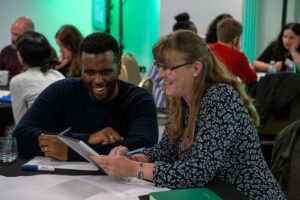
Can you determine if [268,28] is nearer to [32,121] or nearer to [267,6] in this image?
[267,6]

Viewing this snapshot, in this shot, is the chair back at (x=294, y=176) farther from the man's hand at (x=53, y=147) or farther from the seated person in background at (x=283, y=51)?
the seated person in background at (x=283, y=51)

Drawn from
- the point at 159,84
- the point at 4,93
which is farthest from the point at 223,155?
the point at 159,84

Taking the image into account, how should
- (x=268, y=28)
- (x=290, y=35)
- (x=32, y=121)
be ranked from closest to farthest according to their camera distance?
(x=32, y=121), (x=290, y=35), (x=268, y=28)

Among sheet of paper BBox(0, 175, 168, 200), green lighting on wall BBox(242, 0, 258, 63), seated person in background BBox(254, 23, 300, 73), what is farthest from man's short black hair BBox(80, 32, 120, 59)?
green lighting on wall BBox(242, 0, 258, 63)

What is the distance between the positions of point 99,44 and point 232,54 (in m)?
Result: 2.61

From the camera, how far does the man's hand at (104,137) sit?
6.23 ft

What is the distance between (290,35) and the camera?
501 cm

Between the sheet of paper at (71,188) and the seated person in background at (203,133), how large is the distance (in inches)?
1.7

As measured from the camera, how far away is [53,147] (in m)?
1.79

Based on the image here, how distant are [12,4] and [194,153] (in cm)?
548

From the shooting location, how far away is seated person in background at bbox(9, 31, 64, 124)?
2934mm

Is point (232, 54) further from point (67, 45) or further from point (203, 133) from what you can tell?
point (203, 133)

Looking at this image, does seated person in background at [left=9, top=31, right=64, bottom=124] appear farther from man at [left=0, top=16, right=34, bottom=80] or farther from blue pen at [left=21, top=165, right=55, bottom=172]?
man at [left=0, top=16, right=34, bottom=80]

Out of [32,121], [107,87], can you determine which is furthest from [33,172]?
[107,87]
